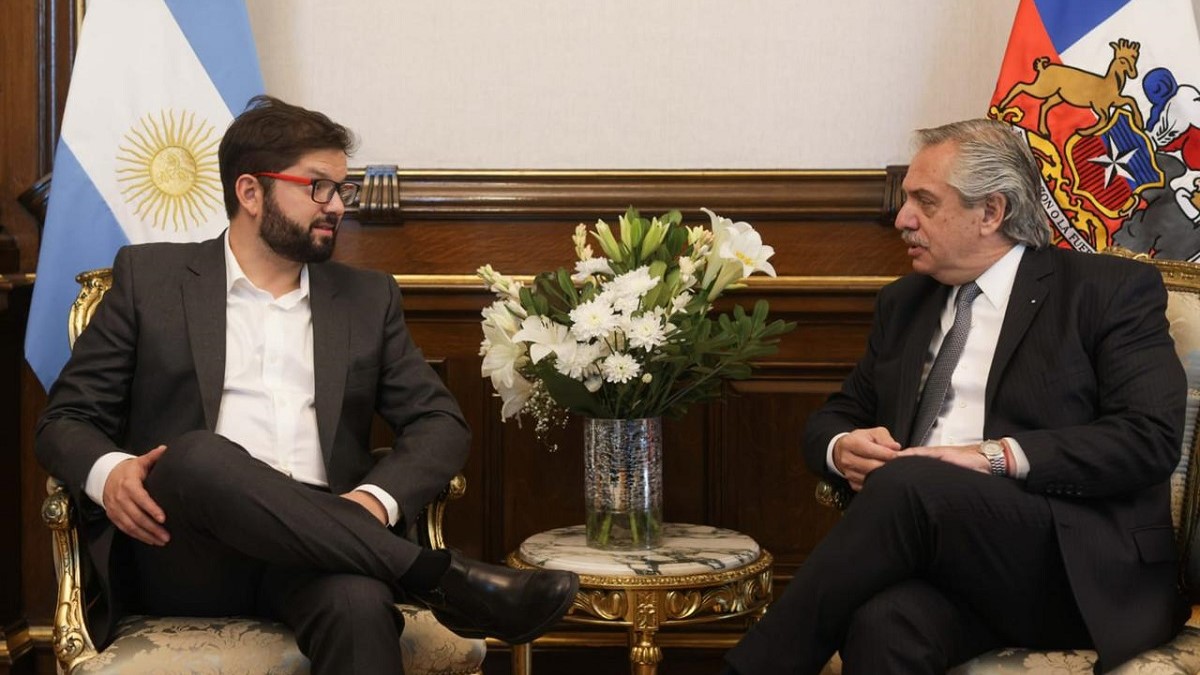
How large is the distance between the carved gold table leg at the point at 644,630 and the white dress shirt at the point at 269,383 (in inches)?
26.7

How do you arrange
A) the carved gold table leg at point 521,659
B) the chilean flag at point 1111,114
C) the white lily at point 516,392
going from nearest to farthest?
1. the white lily at point 516,392
2. the carved gold table leg at point 521,659
3. the chilean flag at point 1111,114

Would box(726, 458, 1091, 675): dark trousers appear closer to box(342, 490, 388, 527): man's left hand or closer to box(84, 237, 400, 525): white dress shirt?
box(342, 490, 388, 527): man's left hand

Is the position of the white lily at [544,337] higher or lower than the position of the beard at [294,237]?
lower

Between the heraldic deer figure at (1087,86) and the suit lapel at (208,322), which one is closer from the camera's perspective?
the suit lapel at (208,322)

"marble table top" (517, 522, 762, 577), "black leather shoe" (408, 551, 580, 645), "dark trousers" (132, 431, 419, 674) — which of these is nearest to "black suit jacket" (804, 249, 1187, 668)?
"marble table top" (517, 522, 762, 577)

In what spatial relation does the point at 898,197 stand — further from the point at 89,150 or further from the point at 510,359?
the point at 89,150

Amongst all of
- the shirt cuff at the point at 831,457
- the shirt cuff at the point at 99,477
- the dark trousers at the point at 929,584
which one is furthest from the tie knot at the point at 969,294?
the shirt cuff at the point at 99,477

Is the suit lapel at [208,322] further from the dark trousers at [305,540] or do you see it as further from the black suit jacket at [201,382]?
the dark trousers at [305,540]

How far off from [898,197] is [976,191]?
0.78 meters

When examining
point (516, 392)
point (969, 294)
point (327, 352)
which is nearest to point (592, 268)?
point (516, 392)

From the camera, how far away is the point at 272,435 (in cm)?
267

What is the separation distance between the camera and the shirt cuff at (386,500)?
2.47 meters

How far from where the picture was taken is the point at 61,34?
3471 millimetres

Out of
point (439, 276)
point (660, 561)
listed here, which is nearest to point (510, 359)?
point (660, 561)
